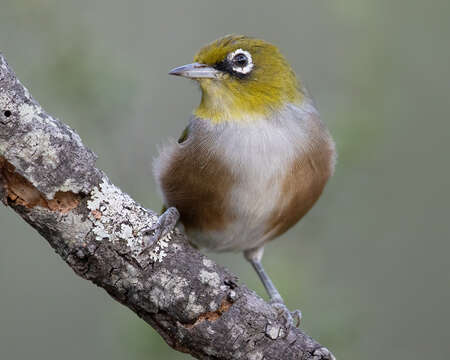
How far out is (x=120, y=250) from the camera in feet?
12.0

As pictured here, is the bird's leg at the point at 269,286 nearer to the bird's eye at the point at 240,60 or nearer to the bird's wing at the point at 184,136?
the bird's wing at the point at 184,136

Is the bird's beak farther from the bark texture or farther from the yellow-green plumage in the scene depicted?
the bark texture

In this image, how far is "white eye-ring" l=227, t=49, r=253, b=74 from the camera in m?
5.11

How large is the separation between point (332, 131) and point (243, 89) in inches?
32.1

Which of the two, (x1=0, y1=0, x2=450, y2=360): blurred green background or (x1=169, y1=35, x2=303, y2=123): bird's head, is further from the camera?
(x1=169, y1=35, x2=303, y2=123): bird's head

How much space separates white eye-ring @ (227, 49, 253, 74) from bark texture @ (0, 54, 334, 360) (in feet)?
5.32

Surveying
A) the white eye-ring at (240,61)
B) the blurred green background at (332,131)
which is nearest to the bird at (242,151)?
the white eye-ring at (240,61)

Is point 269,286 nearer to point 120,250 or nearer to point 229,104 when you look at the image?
point 229,104

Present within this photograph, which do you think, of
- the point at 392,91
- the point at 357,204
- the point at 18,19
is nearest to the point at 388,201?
the point at 357,204


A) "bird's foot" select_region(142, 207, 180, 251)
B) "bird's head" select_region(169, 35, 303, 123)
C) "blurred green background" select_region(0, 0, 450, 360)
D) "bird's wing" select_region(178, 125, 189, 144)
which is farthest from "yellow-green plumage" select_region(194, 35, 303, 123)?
"bird's foot" select_region(142, 207, 180, 251)

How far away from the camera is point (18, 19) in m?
4.80

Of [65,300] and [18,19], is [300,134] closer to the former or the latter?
[18,19]

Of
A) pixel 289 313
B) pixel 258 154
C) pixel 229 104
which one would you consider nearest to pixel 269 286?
pixel 289 313

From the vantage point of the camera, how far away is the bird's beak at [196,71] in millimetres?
4895
